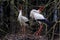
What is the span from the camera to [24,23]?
13.9 ft

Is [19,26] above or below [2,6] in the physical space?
below

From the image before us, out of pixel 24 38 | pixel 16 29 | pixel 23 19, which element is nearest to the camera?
pixel 24 38

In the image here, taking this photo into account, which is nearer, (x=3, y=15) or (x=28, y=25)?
(x=28, y=25)

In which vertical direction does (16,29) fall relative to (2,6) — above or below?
below

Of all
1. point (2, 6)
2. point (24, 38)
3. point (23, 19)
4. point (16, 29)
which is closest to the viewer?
point (24, 38)

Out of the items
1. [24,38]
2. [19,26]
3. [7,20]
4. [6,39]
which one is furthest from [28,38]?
[7,20]

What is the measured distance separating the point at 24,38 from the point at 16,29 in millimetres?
1006

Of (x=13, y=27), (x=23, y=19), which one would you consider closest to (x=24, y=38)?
(x=23, y=19)

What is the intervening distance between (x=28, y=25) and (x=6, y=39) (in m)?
0.89

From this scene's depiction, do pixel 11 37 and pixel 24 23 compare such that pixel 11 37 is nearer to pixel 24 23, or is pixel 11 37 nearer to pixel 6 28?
pixel 24 23

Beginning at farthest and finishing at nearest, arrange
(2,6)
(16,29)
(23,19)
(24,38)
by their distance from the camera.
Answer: (2,6) < (16,29) < (23,19) < (24,38)

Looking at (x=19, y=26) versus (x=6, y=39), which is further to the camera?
(x=19, y=26)

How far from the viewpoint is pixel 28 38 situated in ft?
11.4

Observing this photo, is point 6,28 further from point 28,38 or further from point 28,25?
point 28,38
